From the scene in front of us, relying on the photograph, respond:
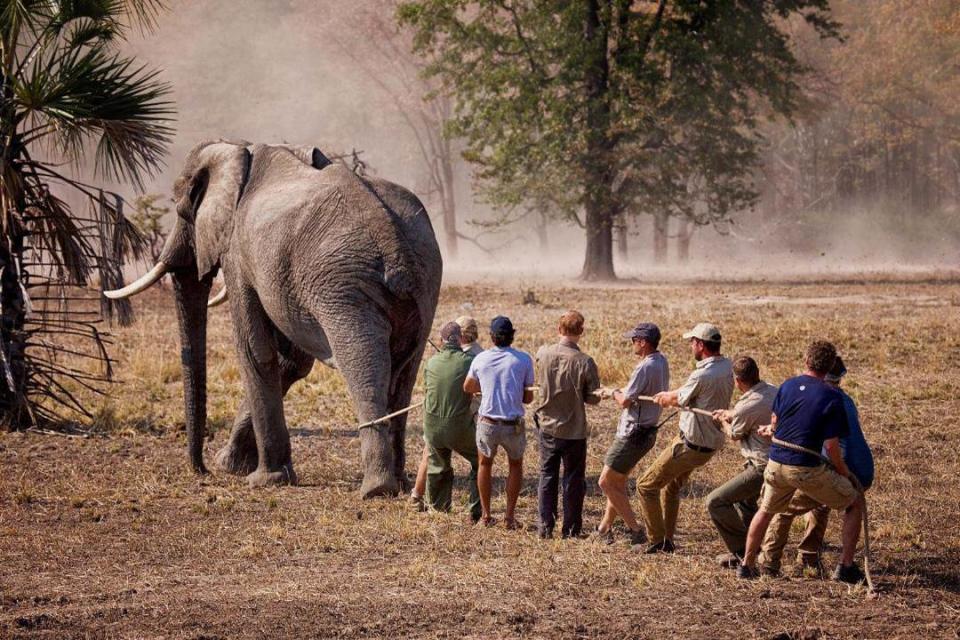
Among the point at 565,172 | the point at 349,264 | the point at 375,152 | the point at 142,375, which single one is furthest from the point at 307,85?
the point at 349,264

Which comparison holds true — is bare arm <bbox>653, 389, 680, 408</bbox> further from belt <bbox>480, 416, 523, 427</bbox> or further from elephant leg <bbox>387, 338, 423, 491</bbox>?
elephant leg <bbox>387, 338, 423, 491</bbox>

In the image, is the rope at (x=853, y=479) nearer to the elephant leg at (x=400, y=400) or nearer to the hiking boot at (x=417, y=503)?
the hiking boot at (x=417, y=503)

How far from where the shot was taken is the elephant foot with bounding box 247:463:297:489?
37.1 feet

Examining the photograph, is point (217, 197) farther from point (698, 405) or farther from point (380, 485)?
point (698, 405)

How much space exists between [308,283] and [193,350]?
2.66 metres

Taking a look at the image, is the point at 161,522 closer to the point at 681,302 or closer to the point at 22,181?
the point at 22,181

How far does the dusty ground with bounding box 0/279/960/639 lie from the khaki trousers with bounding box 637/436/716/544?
0.78 ft

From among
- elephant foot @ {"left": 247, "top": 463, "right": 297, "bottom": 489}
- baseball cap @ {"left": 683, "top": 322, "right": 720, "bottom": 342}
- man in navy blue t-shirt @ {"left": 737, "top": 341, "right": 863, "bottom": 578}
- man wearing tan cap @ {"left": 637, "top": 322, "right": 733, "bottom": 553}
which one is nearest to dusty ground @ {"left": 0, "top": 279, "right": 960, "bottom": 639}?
elephant foot @ {"left": 247, "top": 463, "right": 297, "bottom": 489}

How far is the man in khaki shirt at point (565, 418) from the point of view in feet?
29.3

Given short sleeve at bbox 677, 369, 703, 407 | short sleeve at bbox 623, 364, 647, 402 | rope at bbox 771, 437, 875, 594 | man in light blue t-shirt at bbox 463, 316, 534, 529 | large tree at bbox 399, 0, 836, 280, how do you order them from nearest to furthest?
rope at bbox 771, 437, 875, 594
short sleeve at bbox 677, 369, 703, 407
short sleeve at bbox 623, 364, 647, 402
man in light blue t-shirt at bbox 463, 316, 534, 529
large tree at bbox 399, 0, 836, 280

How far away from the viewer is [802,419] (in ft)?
24.9

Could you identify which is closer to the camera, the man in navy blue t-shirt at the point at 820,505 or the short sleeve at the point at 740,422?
the man in navy blue t-shirt at the point at 820,505

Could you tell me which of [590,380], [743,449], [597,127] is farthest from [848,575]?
[597,127]

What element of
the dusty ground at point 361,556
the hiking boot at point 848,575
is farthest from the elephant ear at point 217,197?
the hiking boot at point 848,575
